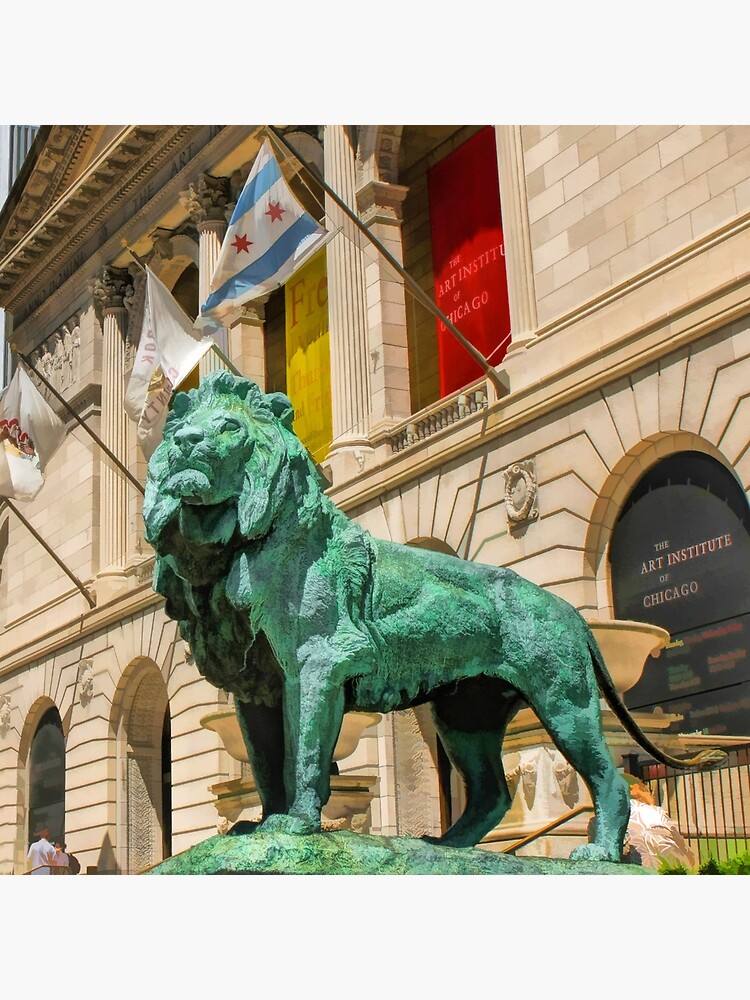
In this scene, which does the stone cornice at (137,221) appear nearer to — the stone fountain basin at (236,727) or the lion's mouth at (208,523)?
the stone fountain basin at (236,727)

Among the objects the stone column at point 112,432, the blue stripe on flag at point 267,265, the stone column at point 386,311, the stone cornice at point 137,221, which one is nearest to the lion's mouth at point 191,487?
the blue stripe on flag at point 267,265

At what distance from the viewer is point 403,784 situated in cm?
2408

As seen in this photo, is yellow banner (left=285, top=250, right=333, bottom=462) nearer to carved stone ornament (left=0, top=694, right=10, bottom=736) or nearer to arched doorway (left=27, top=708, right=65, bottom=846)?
arched doorway (left=27, top=708, right=65, bottom=846)

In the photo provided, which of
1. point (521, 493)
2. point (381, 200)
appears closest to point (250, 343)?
point (381, 200)

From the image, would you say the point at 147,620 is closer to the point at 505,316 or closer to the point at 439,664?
the point at 505,316

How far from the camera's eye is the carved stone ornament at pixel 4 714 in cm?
3856

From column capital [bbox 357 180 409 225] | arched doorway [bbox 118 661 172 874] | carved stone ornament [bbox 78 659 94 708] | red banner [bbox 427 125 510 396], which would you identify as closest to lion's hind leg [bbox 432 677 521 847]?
red banner [bbox 427 125 510 396]

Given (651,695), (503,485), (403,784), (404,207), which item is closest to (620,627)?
(651,695)

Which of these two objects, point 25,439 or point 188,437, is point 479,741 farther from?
point 25,439

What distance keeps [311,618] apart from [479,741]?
1454 millimetres

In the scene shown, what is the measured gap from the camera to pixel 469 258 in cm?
2541

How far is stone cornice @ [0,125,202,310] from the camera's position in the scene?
35.0 meters

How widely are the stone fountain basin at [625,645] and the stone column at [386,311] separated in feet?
36.9

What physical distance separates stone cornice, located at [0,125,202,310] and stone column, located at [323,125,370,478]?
7.48 m
